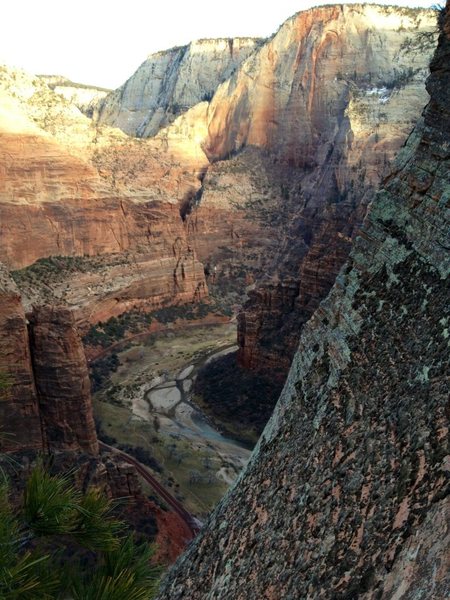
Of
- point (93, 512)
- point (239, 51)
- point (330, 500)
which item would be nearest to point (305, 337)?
point (330, 500)

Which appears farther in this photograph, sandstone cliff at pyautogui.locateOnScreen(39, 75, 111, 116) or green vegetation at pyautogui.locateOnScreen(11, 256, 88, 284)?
sandstone cliff at pyautogui.locateOnScreen(39, 75, 111, 116)

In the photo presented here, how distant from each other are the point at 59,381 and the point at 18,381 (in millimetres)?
1502

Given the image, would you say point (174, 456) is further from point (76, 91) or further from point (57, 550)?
point (76, 91)

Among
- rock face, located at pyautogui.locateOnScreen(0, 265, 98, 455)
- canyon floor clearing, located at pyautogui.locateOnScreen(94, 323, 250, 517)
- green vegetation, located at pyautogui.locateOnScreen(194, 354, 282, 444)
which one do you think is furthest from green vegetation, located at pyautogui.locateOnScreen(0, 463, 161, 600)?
green vegetation, located at pyautogui.locateOnScreen(194, 354, 282, 444)

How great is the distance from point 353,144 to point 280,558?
55.0 m

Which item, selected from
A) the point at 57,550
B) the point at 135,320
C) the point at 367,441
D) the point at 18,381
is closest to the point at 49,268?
the point at 135,320

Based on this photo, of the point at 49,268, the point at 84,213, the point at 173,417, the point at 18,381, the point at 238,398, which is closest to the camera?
the point at 18,381

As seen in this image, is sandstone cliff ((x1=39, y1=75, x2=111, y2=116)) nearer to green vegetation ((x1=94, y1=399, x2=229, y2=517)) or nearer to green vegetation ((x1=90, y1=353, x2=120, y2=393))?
green vegetation ((x1=90, y1=353, x2=120, y2=393))

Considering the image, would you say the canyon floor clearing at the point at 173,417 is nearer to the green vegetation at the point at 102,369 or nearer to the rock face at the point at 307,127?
the green vegetation at the point at 102,369

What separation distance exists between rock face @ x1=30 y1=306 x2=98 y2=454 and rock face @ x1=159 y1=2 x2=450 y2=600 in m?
13.1

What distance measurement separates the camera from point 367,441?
623 centimetres

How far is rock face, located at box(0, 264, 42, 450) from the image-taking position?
62.7 ft

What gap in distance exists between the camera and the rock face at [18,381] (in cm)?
1912

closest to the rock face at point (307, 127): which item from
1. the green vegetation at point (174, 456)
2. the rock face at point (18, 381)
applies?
the green vegetation at point (174, 456)
